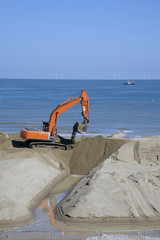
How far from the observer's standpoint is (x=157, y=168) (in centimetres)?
2141

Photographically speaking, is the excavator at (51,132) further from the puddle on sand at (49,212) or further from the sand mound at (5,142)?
the puddle on sand at (49,212)

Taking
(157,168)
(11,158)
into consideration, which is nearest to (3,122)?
(11,158)

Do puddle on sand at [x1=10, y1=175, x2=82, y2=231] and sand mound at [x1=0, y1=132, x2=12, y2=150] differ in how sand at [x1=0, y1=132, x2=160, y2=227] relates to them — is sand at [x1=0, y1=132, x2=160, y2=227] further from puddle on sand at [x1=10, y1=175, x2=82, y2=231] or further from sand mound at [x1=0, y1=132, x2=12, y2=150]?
puddle on sand at [x1=10, y1=175, x2=82, y2=231]

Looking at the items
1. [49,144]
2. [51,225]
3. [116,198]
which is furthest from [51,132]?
[51,225]

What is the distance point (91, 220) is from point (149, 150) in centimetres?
1022

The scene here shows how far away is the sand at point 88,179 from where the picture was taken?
15.4 meters

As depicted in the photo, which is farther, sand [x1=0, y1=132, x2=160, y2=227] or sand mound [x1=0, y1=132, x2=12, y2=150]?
sand mound [x1=0, y1=132, x2=12, y2=150]

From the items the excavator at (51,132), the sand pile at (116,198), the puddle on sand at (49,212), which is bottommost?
the puddle on sand at (49,212)

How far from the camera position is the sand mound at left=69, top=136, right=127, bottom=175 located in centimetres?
2358

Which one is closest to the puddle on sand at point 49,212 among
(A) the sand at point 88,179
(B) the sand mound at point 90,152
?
(A) the sand at point 88,179

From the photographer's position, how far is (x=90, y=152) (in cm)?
2452

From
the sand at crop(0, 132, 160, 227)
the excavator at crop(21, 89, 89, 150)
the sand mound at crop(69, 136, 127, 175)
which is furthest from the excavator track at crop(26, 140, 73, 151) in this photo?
the sand mound at crop(69, 136, 127, 175)

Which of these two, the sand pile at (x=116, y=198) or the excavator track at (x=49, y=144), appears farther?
the excavator track at (x=49, y=144)

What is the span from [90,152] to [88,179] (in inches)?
220
